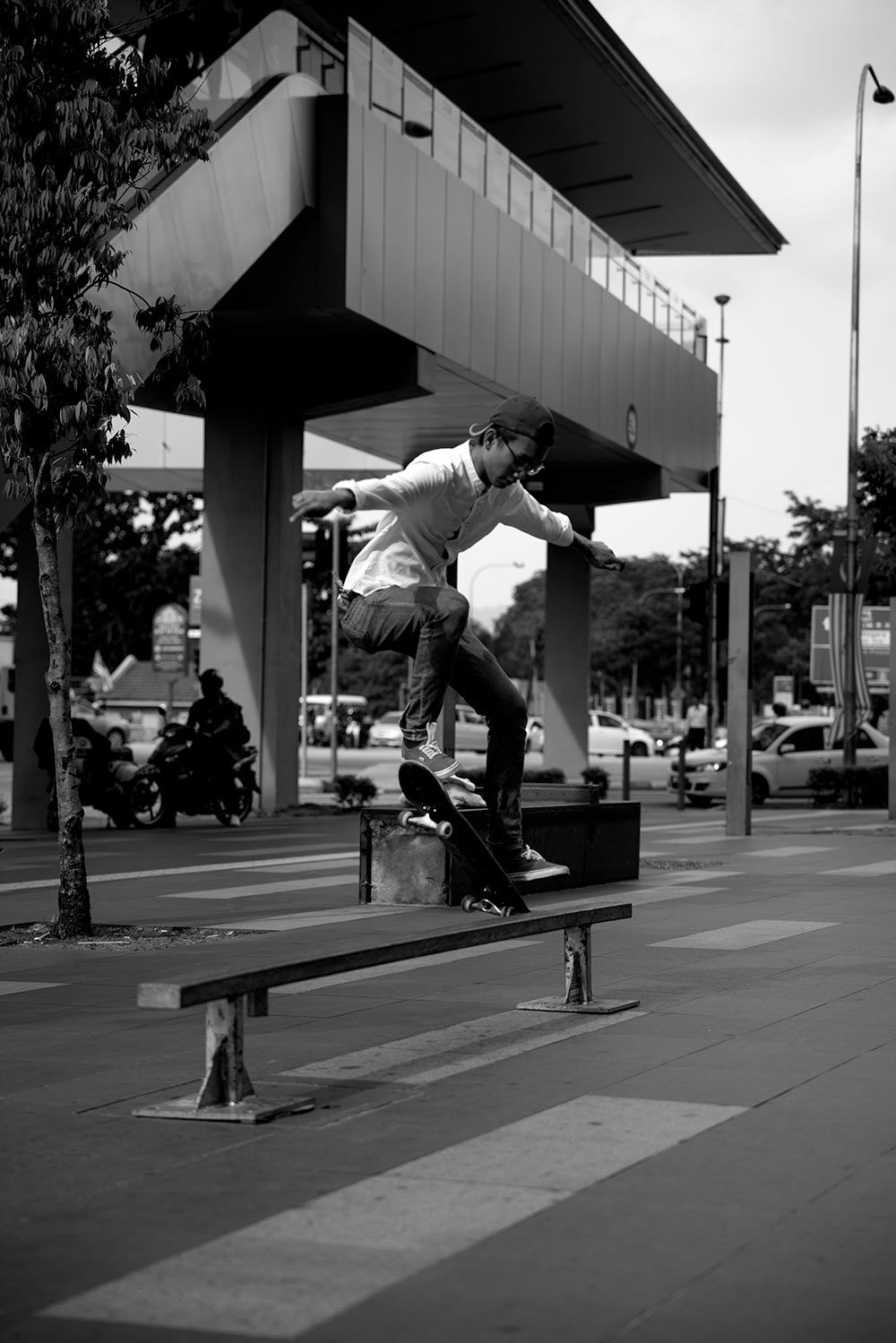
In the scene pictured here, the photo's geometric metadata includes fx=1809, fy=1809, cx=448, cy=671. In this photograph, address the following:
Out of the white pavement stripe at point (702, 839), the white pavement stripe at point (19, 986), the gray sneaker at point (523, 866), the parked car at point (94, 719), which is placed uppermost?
the parked car at point (94, 719)

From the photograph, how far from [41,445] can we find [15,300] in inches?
33.4

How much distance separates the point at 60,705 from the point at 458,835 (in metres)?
4.09

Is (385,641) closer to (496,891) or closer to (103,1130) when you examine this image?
(496,891)

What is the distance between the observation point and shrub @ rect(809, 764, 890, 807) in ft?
102

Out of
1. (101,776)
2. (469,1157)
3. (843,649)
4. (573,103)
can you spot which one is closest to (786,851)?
(101,776)

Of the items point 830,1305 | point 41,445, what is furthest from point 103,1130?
point 41,445

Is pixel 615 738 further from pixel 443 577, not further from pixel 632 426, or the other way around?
pixel 443 577

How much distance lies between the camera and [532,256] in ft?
85.7

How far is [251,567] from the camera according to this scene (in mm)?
23938

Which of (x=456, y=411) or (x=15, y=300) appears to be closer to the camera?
(x=15, y=300)

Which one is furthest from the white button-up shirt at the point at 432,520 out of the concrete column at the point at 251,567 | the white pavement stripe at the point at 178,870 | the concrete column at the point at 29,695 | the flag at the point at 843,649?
the flag at the point at 843,649

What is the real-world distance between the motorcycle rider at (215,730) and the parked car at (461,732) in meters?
32.4

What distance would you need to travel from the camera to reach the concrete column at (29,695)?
20.6 meters

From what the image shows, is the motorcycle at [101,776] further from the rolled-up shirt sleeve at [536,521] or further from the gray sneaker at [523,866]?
the rolled-up shirt sleeve at [536,521]
